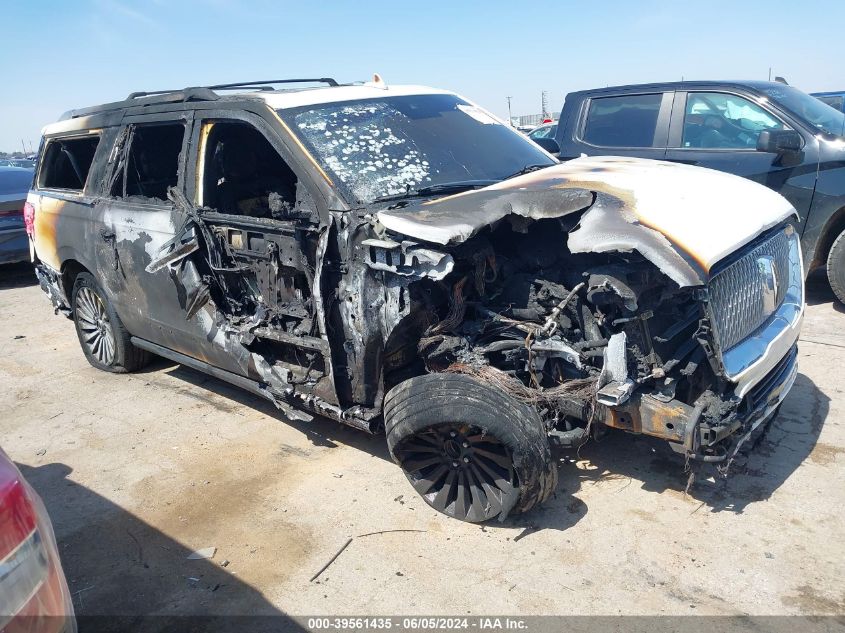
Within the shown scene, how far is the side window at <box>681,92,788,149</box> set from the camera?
5.96m

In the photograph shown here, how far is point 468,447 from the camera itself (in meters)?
3.14

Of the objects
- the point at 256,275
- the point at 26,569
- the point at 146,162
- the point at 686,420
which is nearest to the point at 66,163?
the point at 146,162

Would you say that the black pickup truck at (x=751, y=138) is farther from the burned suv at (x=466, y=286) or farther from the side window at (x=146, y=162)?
the side window at (x=146, y=162)

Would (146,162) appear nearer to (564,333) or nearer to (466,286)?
(466,286)

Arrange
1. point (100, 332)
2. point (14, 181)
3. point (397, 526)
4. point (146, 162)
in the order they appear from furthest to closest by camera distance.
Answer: point (14, 181)
point (100, 332)
point (146, 162)
point (397, 526)

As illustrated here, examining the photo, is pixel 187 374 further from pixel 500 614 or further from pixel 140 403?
pixel 500 614

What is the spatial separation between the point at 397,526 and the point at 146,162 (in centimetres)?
334

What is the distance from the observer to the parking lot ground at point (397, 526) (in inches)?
108

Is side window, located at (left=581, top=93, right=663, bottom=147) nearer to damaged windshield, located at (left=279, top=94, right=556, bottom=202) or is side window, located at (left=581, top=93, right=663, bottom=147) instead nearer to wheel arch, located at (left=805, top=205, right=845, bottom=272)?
wheel arch, located at (left=805, top=205, right=845, bottom=272)

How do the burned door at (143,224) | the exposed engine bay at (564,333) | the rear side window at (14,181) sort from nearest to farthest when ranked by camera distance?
the exposed engine bay at (564,333) < the burned door at (143,224) < the rear side window at (14,181)

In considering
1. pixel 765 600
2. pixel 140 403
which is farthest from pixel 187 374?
pixel 765 600

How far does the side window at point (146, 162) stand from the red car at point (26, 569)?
3.23m

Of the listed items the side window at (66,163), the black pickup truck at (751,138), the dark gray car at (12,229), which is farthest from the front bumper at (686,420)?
the dark gray car at (12,229)

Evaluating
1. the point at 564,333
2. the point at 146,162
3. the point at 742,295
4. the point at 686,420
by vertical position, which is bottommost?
the point at 686,420
